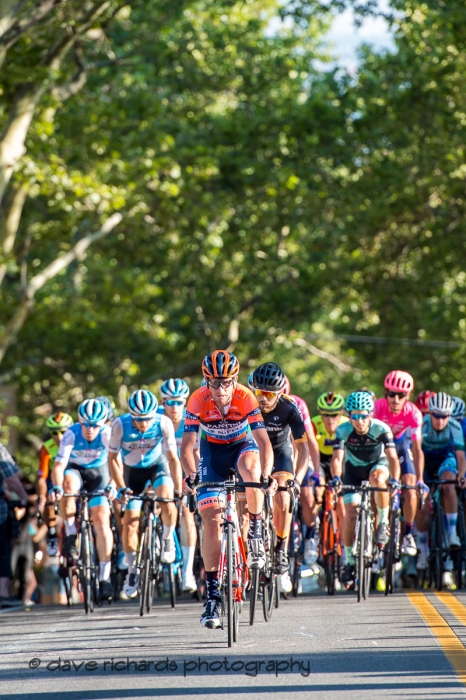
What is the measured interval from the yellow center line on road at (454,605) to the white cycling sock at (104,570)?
3.51 metres

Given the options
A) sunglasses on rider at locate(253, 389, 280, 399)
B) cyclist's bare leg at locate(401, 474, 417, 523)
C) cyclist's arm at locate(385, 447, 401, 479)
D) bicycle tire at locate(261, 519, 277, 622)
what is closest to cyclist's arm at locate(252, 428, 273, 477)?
bicycle tire at locate(261, 519, 277, 622)

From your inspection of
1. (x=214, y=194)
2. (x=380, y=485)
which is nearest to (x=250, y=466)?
(x=380, y=485)

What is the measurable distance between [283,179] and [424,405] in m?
12.1

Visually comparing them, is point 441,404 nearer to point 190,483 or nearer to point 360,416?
point 360,416

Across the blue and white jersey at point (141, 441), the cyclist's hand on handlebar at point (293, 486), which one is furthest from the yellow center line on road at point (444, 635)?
the blue and white jersey at point (141, 441)

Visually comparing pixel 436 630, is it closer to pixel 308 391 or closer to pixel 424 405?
pixel 424 405

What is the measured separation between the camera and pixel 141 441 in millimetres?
14062

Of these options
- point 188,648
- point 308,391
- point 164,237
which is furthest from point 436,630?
point 308,391

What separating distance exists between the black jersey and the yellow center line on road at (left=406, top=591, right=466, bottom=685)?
2.06 m

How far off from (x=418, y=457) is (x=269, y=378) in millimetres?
2975

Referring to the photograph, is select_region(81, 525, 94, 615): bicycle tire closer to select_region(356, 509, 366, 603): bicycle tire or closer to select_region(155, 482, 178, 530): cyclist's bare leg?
select_region(155, 482, 178, 530): cyclist's bare leg

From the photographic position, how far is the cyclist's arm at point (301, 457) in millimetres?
12781

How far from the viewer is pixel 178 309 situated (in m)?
34.9

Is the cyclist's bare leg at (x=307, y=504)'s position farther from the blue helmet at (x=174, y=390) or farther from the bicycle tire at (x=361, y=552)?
the blue helmet at (x=174, y=390)
